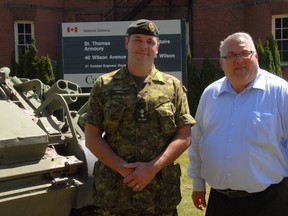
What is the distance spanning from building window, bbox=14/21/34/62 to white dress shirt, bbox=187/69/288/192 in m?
16.9

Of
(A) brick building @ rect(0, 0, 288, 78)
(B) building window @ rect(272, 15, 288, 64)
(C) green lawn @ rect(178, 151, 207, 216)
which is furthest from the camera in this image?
(A) brick building @ rect(0, 0, 288, 78)

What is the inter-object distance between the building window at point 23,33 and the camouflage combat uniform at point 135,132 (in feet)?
55.0

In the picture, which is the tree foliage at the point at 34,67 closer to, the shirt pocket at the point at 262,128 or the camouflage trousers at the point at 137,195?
the camouflage trousers at the point at 137,195

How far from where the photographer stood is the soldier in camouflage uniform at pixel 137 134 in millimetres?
2951

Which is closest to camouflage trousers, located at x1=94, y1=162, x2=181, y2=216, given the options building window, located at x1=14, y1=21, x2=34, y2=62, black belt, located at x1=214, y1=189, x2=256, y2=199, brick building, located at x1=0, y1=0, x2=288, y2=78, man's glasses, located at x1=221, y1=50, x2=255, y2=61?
black belt, located at x1=214, y1=189, x2=256, y2=199

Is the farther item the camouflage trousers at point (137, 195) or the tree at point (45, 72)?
the tree at point (45, 72)

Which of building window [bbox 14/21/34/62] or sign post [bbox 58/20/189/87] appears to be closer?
sign post [bbox 58/20/189/87]

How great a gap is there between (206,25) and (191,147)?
52.1 ft

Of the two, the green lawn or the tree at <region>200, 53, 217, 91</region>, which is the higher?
the tree at <region>200, 53, 217, 91</region>

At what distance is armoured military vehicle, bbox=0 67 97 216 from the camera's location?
375 cm

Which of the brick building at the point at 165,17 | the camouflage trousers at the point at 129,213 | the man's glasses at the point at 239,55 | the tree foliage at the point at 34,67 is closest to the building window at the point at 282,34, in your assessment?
the brick building at the point at 165,17

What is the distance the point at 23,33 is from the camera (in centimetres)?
1925

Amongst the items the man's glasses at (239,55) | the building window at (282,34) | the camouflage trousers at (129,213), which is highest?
the building window at (282,34)

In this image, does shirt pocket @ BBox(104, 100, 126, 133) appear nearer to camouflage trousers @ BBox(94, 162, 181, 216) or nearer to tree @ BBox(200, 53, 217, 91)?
camouflage trousers @ BBox(94, 162, 181, 216)
